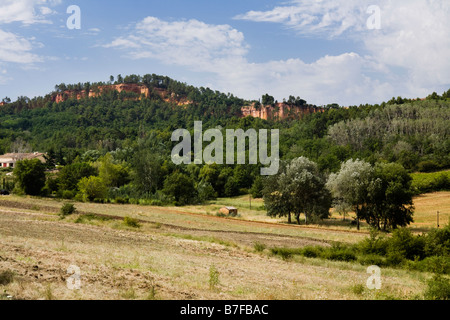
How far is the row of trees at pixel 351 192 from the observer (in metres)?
41.2

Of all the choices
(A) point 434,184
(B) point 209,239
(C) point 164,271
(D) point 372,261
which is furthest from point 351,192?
(A) point 434,184

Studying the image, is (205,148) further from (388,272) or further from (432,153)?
(388,272)

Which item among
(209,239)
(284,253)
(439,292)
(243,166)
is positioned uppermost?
(243,166)

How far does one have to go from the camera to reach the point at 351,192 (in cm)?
4325

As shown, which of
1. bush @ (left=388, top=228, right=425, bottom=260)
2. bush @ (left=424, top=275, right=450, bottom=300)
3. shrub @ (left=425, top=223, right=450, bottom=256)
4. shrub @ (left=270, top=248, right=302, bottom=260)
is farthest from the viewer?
bush @ (left=388, top=228, right=425, bottom=260)

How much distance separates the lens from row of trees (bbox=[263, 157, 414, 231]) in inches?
1622

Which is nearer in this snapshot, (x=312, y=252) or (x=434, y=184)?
(x=312, y=252)

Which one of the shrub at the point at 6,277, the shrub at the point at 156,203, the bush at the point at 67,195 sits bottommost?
the shrub at the point at 156,203

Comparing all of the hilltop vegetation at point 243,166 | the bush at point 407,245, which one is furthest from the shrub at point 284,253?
the hilltop vegetation at point 243,166

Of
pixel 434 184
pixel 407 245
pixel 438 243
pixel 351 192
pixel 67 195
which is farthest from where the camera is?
pixel 434 184

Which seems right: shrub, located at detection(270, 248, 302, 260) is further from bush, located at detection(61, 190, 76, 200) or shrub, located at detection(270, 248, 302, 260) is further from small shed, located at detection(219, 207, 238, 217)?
bush, located at detection(61, 190, 76, 200)

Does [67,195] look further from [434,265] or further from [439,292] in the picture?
[439,292]

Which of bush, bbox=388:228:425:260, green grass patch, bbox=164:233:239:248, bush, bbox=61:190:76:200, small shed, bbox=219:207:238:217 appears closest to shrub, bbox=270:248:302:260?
green grass patch, bbox=164:233:239:248

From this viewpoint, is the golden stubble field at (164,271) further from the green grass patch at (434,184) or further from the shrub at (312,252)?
the green grass patch at (434,184)
